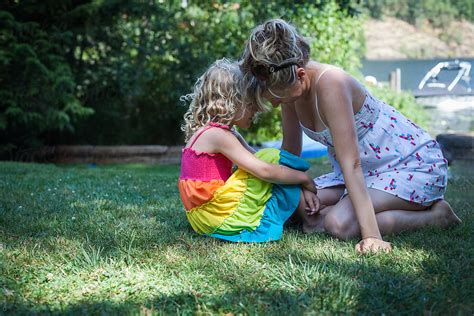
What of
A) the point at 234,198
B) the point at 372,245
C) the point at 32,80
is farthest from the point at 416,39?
the point at 372,245

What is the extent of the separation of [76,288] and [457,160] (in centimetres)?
614

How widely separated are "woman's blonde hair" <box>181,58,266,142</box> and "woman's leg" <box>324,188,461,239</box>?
66 cm

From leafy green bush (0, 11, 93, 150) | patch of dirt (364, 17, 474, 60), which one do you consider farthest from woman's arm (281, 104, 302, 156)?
patch of dirt (364, 17, 474, 60)

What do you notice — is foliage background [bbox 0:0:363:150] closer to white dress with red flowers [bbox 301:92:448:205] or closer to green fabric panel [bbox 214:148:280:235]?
white dress with red flowers [bbox 301:92:448:205]

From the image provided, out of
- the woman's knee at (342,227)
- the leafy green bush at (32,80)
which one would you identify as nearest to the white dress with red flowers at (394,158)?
the woman's knee at (342,227)

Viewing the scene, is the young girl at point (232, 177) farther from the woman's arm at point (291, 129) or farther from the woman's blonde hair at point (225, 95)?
the woman's arm at point (291, 129)

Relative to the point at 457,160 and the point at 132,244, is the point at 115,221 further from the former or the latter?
the point at 457,160

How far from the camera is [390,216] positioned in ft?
9.72

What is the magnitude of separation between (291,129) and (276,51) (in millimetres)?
756

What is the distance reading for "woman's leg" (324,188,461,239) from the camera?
2871 mm

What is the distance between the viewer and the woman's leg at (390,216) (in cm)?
287

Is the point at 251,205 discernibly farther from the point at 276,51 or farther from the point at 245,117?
the point at 276,51

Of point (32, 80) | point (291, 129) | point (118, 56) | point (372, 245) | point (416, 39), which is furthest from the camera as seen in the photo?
point (416, 39)

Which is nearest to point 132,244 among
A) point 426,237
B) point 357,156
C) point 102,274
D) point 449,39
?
point 102,274
